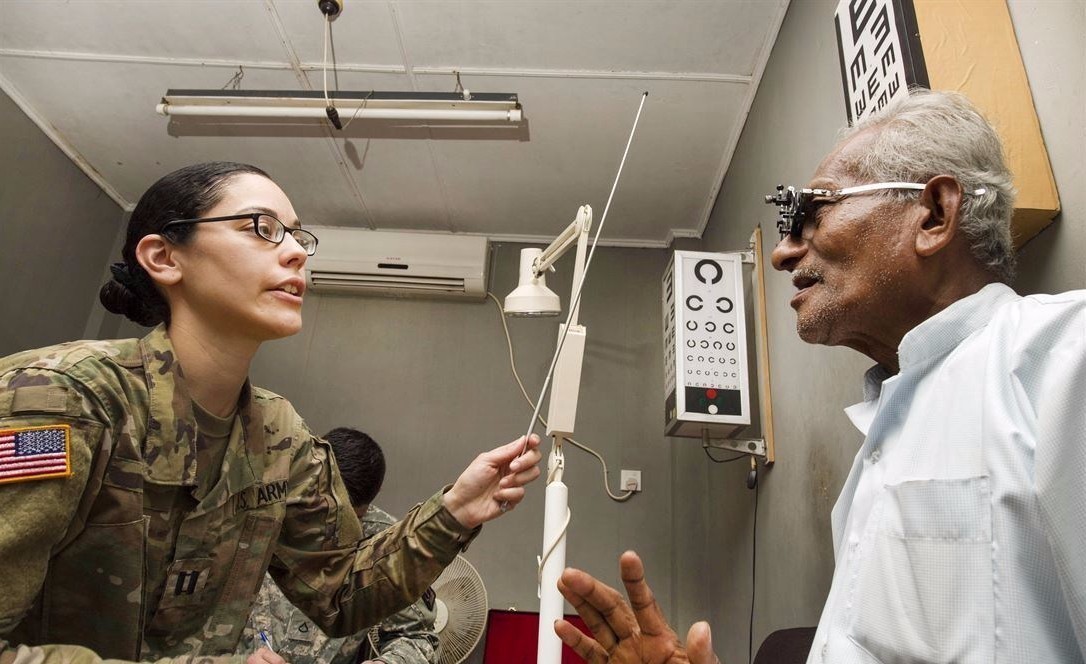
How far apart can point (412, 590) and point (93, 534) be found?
559 mm

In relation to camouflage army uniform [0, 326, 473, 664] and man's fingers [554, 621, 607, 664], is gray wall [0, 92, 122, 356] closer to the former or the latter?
camouflage army uniform [0, 326, 473, 664]

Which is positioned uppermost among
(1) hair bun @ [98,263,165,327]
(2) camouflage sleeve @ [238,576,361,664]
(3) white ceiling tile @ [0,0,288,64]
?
(3) white ceiling tile @ [0,0,288,64]

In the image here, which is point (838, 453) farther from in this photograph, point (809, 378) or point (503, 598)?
point (503, 598)

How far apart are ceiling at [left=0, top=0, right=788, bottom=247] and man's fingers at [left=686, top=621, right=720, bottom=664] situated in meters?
2.27

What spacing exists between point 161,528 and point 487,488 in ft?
1.81

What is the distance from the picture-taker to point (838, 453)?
1.74 metres

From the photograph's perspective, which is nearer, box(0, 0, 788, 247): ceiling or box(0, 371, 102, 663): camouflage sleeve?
box(0, 371, 102, 663): camouflage sleeve

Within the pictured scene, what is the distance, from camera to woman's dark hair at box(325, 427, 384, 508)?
214 centimetres

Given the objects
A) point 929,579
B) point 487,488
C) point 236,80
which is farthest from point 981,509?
point 236,80

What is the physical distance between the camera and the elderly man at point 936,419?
2.19 feet

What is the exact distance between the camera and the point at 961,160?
106 cm

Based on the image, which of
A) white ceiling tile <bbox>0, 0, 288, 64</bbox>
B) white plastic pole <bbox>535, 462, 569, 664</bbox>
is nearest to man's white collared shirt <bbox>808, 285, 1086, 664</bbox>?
white plastic pole <bbox>535, 462, 569, 664</bbox>

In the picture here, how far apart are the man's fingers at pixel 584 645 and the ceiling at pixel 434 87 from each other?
221 cm

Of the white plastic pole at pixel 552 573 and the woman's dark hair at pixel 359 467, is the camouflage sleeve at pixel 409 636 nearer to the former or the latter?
the woman's dark hair at pixel 359 467
